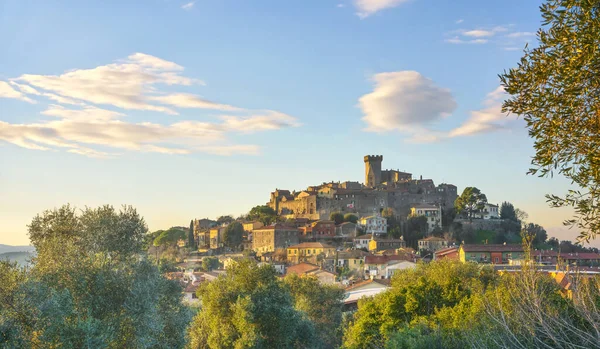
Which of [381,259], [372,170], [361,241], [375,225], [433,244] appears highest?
[372,170]

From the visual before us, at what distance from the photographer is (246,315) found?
92.4 ft

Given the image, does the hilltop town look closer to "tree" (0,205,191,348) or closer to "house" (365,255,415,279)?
"house" (365,255,415,279)

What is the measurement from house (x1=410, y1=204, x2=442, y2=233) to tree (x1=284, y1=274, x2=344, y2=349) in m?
73.7

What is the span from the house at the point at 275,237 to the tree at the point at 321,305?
68594 millimetres

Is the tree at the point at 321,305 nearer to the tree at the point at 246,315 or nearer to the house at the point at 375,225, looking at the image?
the tree at the point at 246,315

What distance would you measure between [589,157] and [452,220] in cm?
11598

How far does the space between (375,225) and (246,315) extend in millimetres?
96162

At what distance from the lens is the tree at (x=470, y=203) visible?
12312 cm

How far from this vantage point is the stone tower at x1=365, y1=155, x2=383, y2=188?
156750 mm

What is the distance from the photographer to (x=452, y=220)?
121 meters

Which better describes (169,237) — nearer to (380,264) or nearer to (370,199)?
(370,199)

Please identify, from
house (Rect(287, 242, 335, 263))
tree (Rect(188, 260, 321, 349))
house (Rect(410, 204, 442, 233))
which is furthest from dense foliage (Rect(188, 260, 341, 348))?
house (Rect(410, 204, 442, 233))

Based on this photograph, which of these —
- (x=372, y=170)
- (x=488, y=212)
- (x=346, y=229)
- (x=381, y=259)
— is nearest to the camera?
(x=381, y=259)

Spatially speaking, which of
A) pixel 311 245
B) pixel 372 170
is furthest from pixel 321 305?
pixel 372 170
